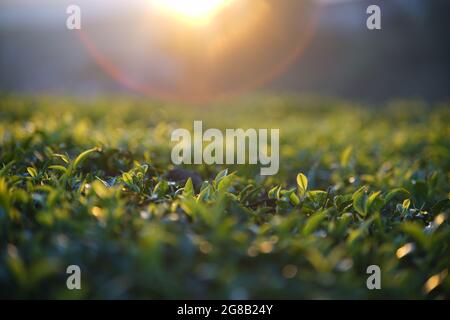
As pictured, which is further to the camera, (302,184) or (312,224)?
(302,184)

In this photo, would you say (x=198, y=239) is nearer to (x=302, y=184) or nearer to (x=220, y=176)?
(x=220, y=176)

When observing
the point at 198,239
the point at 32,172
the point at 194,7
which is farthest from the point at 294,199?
the point at 194,7

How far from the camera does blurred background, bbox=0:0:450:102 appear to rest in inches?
612

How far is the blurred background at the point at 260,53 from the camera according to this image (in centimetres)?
1555

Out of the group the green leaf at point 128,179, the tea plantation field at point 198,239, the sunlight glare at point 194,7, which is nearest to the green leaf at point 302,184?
the tea plantation field at point 198,239

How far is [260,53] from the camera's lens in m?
17.4

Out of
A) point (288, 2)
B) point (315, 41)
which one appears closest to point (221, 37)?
point (288, 2)

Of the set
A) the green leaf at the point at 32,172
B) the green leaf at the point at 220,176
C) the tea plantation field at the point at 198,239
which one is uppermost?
the green leaf at the point at 32,172

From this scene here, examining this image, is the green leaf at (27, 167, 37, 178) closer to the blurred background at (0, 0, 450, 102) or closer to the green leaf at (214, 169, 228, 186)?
the green leaf at (214, 169, 228, 186)

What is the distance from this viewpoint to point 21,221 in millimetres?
1807

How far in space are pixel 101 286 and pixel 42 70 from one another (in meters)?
23.8

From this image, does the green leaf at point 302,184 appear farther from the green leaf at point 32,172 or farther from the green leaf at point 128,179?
the green leaf at point 32,172

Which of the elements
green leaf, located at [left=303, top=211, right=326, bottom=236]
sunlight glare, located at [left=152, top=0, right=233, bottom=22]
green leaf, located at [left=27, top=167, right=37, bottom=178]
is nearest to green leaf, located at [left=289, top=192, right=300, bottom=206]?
green leaf, located at [left=303, top=211, right=326, bottom=236]
